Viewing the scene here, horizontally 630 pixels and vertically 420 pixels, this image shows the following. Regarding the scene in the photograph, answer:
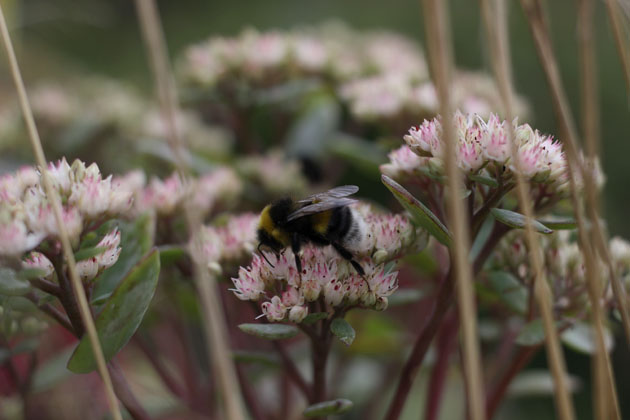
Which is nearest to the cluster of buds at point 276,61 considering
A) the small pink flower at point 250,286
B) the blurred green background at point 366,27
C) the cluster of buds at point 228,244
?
the blurred green background at point 366,27

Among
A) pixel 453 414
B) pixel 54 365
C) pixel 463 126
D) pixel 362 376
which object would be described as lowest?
pixel 453 414

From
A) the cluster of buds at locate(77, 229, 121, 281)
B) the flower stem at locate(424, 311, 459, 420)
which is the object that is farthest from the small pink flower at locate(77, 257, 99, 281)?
the flower stem at locate(424, 311, 459, 420)

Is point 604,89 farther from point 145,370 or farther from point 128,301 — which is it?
point 128,301

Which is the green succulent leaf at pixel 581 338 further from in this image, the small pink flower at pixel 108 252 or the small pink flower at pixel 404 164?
the small pink flower at pixel 108 252

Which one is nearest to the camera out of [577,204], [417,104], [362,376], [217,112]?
[577,204]

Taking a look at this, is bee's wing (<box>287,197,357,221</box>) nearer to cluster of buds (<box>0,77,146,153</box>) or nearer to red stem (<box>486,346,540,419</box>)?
red stem (<box>486,346,540,419</box>)

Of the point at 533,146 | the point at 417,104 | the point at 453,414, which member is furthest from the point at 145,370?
the point at 533,146

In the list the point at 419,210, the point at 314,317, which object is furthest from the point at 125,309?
the point at 419,210
